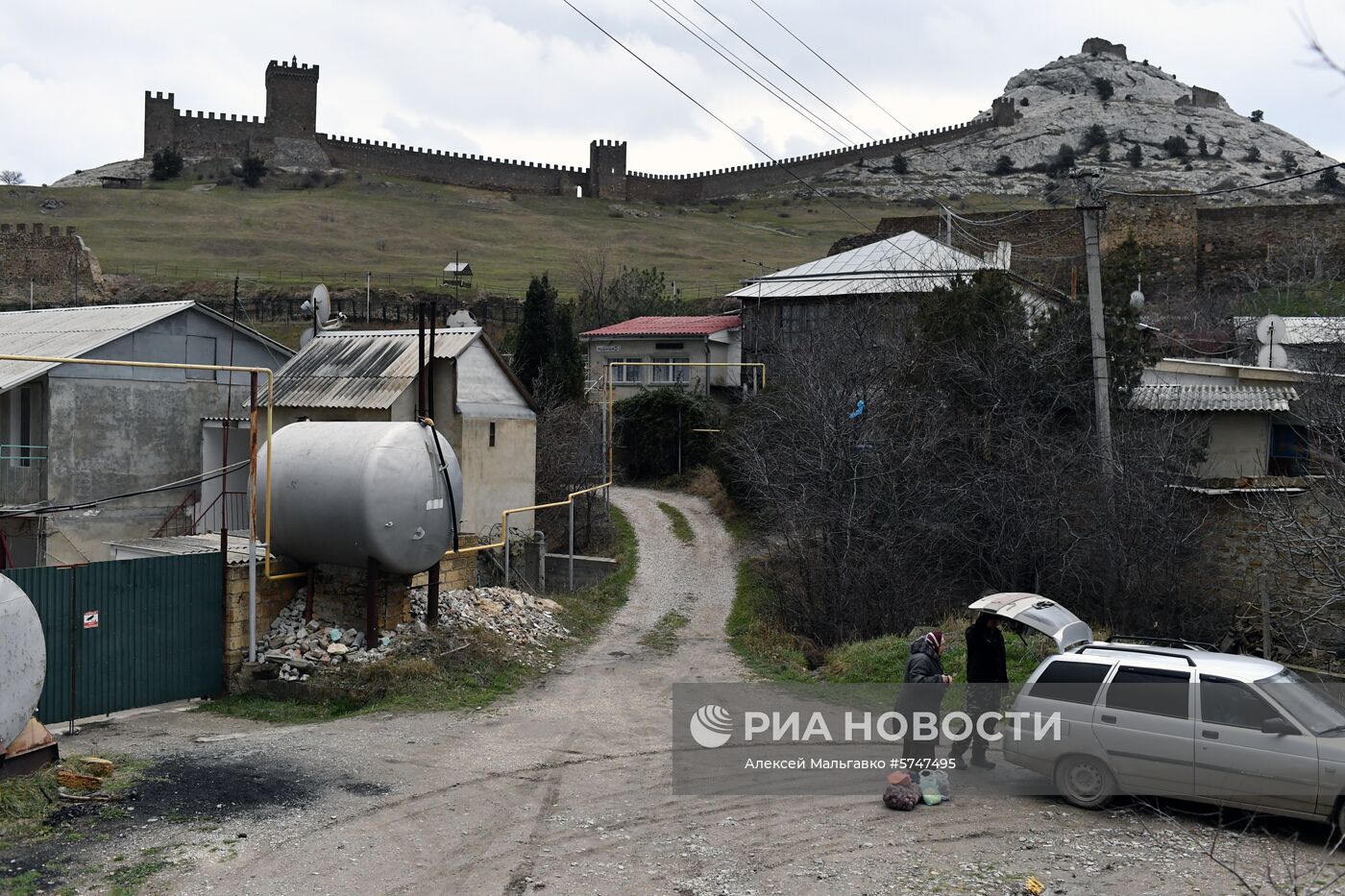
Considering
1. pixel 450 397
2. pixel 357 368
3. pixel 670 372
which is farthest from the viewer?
pixel 670 372

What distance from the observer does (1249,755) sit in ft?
27.9

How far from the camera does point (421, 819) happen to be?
353 inches

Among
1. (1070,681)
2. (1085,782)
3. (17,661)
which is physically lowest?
(1085,782)

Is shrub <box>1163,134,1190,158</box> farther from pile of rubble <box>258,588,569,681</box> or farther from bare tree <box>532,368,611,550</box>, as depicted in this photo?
pile of rubble <box>258,588,569,681</box>

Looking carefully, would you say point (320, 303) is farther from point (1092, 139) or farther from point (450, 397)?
point (1092, 139)

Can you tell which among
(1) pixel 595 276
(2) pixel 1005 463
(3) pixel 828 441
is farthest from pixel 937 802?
(1) pixel 595 276

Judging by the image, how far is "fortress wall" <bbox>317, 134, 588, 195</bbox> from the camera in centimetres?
10194

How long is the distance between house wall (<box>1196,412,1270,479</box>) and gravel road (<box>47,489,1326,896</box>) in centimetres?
1510

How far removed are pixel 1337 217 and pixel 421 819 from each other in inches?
1939

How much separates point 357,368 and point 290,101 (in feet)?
291

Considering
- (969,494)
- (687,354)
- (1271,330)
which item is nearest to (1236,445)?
(969,494)

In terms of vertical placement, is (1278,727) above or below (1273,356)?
below

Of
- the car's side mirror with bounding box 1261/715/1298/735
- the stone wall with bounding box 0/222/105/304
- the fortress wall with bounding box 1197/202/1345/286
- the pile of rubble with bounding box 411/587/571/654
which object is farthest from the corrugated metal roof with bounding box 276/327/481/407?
the fortress wall with bounding box 1197/202/1345/286

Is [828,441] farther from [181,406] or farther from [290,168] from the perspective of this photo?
[290,168]
